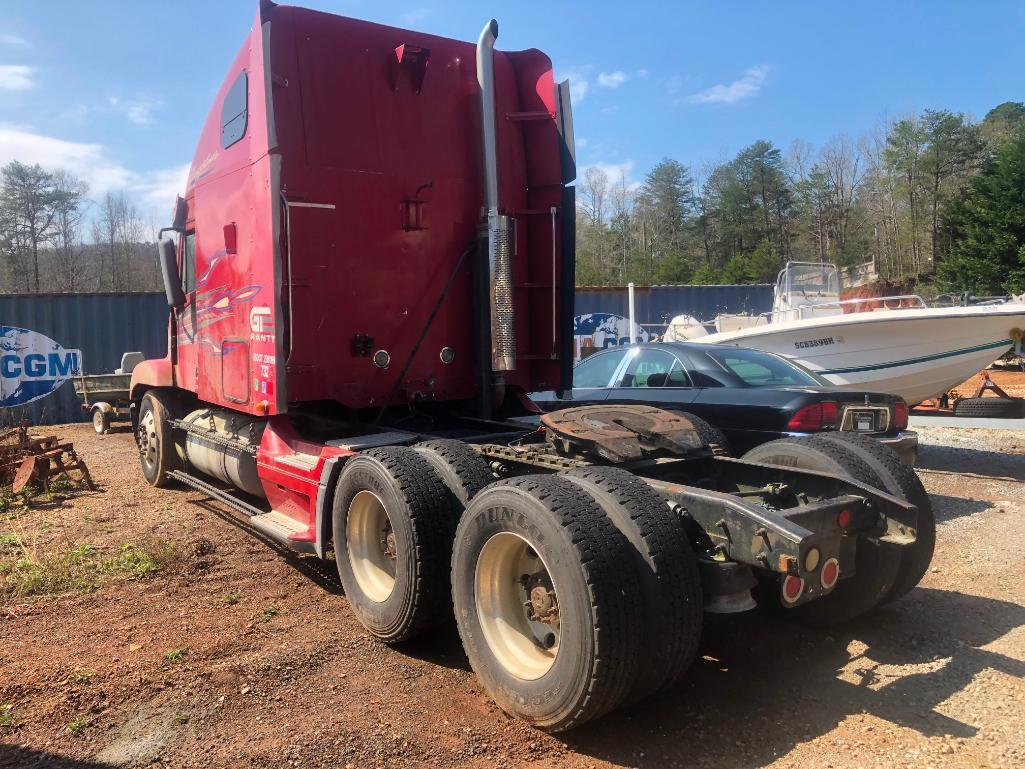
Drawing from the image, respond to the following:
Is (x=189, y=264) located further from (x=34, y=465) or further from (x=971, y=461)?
(x=971, y=461)

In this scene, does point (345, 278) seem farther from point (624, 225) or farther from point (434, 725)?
point (624, 225)

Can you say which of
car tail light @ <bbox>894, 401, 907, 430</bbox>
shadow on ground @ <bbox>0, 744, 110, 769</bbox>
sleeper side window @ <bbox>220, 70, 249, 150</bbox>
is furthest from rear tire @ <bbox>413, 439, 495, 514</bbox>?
car tail light @ <bbox>894, 401, 907, 430</bbox>

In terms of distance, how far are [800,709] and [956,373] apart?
8.78m

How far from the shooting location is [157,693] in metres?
3.54

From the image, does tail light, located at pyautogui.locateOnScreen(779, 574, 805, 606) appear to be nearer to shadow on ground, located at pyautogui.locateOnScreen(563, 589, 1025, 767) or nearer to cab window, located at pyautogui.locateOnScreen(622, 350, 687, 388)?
shadow on ground, located at pyautogui.locateOnScreen(563, 589, 1025, 767)

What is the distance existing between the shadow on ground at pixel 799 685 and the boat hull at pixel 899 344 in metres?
6.13

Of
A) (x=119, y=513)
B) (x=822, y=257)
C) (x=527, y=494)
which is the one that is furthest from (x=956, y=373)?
(x=822, y=257)

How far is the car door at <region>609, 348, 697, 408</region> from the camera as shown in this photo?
6988 mm

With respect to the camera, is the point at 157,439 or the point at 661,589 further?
the point at 157,439

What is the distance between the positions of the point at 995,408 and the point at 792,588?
318 inches

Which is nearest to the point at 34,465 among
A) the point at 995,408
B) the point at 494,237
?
the point at 494,237

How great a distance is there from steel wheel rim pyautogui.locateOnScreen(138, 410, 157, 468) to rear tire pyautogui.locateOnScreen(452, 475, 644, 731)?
5.81 m

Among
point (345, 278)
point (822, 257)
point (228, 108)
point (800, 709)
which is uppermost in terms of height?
point (822, 257)

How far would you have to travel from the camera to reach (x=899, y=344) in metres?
10.4
